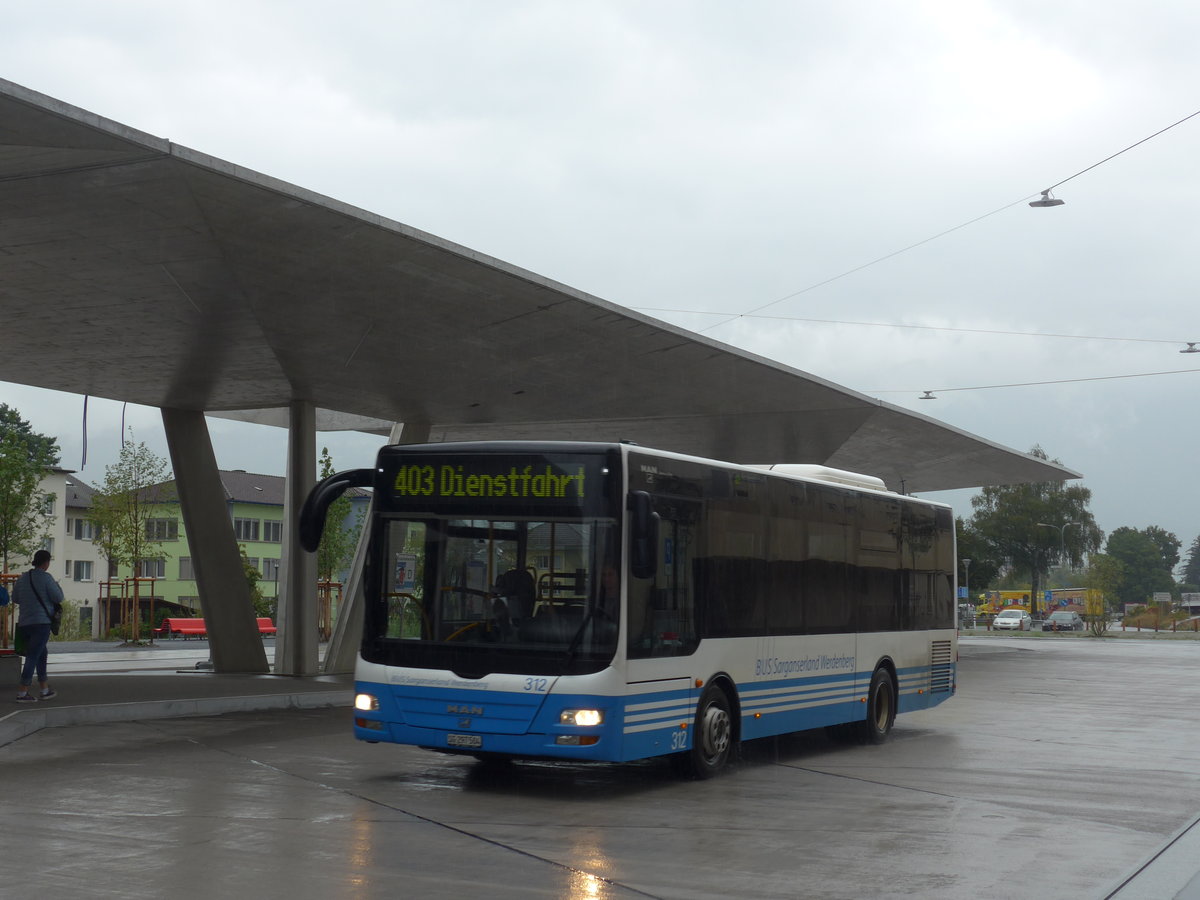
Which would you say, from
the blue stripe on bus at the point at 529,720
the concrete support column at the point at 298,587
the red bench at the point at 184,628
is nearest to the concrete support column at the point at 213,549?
the concrete support column at the point at 298,587

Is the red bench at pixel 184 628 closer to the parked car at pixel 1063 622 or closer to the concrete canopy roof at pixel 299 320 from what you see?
the concrete canopy roof at pixel 299 320

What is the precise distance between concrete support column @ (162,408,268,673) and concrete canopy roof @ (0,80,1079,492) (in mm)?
709

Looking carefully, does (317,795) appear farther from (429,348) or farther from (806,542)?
(429,348)

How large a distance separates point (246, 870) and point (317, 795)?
118 inches

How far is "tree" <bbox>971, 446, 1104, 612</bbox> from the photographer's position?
119 m

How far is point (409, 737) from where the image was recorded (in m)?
10.9

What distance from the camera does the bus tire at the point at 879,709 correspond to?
1520 centimetres

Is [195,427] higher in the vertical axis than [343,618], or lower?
higher

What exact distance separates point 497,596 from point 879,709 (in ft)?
20.7

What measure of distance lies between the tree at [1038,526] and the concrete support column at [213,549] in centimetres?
10006

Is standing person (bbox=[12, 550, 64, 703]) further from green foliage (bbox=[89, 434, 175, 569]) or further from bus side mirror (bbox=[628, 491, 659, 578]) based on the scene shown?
green foliage (bbox=[89, 434, 175, 569])

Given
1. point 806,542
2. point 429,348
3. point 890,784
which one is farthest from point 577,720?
point 429,348

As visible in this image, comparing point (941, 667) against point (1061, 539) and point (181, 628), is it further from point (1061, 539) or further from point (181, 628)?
point (1061, 539)

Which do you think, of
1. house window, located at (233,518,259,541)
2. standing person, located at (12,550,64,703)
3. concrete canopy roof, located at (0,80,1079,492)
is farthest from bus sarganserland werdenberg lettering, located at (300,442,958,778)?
house window, located at (233,518,259,541)
